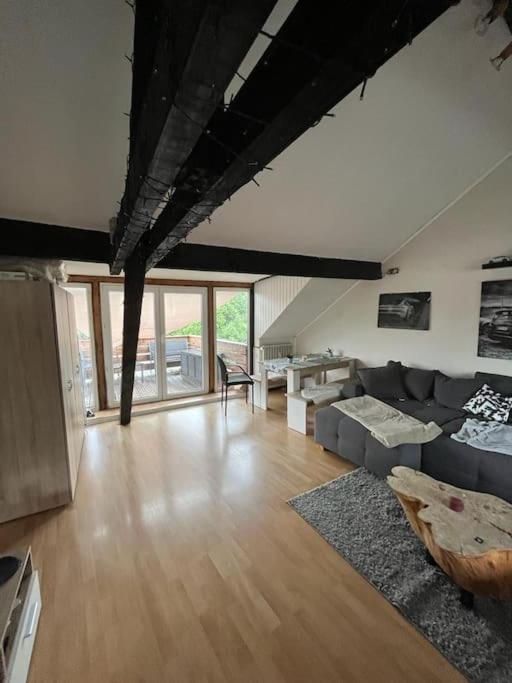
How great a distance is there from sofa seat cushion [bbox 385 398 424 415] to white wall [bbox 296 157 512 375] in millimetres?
651

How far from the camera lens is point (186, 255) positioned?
2965 millimetres

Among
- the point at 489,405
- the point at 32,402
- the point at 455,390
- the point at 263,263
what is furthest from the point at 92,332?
the point at 489,405

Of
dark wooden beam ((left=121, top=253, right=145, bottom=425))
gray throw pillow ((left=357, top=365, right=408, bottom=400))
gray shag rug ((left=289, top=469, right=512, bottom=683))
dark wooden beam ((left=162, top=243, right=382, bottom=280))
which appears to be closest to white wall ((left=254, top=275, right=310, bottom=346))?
dark wooden beam ((left=162, top=243, right=382, bottom=280))

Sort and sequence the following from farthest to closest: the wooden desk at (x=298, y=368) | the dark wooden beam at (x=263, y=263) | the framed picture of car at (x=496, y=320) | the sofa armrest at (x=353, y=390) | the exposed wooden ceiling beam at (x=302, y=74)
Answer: the wooden desk at (x=298, y=368)
the sofa armrest at (x=353, y=390)
the framed picture of car at (x=496, y=320)
the dark wooden beam at (x=263, y=263)
the exposed wooden ceiling beam at (x=302, y=74)

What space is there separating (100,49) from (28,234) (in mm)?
1615

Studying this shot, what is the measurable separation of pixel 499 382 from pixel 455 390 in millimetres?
395

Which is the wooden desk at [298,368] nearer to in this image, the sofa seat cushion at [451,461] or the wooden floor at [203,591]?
the wooden floor at [203,591]

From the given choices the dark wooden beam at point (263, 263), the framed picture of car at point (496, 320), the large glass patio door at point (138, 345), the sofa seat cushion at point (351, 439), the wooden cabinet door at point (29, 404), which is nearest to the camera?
the wooden cabinet door at point (29, 404)

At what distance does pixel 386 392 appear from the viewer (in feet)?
12.0

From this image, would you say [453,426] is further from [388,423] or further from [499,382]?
[499,382]

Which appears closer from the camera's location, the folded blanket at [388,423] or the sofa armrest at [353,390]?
the folded blanket at [388,423]

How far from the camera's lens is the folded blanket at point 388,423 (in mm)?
2572

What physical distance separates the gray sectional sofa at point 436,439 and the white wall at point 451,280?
30 cm

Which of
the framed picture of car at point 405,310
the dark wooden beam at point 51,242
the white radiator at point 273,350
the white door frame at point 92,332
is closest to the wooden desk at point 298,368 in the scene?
the white radiator at point 273,350
